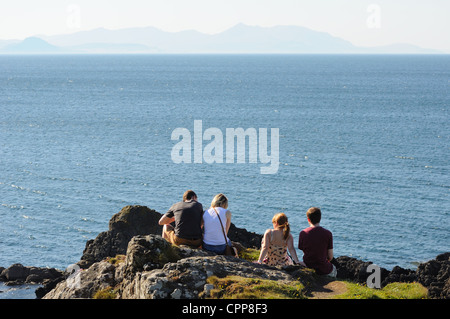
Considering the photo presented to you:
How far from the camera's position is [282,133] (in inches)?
3937

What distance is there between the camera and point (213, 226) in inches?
574

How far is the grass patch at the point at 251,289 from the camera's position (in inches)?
494

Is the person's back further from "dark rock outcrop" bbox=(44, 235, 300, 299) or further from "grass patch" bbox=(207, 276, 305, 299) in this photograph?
"grass patch" bbox=(207, 276, 305, 299)

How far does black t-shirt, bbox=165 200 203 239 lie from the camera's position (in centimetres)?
1451

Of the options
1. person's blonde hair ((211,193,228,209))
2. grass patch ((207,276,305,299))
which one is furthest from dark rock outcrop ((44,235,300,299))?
person's blonde hair ((211,193,228,209))

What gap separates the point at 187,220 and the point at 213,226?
0.68 m

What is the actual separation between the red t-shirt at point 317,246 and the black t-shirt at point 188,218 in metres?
2.62

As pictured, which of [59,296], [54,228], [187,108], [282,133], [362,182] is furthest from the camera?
[187,108]

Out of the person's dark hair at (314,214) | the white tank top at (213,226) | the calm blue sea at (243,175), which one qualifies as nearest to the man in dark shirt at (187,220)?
the white tank top at (213,226)

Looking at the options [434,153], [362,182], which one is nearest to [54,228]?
[362,182]

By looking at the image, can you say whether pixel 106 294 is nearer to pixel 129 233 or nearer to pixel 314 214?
pixel 314 214

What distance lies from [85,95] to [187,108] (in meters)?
47.8

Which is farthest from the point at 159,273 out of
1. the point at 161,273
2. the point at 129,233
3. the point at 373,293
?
the point at 129,233
